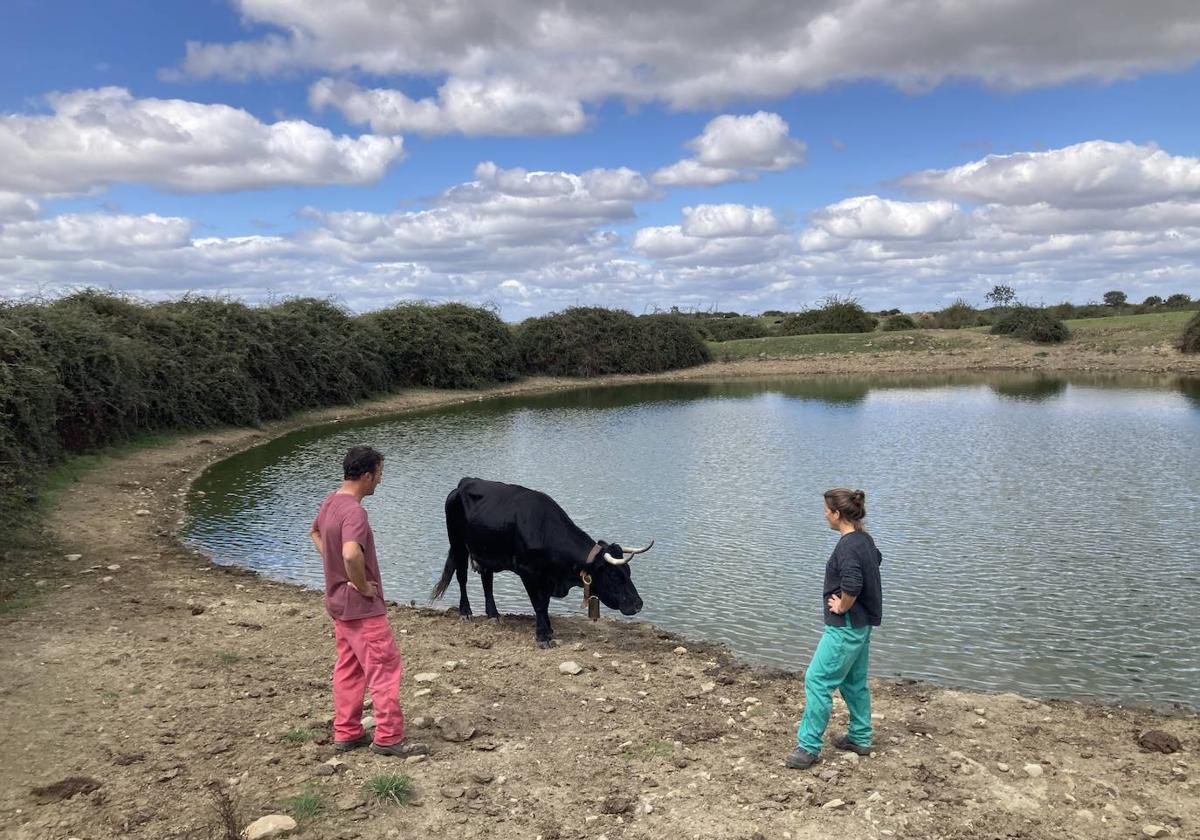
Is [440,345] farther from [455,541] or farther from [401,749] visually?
[401,749]

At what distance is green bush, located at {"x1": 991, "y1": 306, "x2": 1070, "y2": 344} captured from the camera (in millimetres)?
48781

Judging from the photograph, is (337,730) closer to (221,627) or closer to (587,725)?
(587,725)

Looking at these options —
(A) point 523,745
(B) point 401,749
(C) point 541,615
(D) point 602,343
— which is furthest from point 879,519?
(D) point 602,343

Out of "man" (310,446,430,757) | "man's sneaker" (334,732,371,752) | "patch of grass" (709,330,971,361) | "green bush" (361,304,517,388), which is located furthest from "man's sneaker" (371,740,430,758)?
"patch of grass" (709,330,971,361)

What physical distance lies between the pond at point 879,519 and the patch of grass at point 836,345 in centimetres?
2265

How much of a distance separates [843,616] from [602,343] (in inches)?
1803

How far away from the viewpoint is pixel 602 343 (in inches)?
1993

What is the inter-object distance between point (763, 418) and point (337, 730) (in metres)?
23.7

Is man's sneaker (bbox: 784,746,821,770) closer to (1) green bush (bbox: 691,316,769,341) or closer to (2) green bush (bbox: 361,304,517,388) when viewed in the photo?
(2) green bush (bbox: 361,304,517,388)

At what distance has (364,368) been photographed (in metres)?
36.4

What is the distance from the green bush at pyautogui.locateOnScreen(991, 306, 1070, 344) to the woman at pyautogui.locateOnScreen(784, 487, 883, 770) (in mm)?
49490

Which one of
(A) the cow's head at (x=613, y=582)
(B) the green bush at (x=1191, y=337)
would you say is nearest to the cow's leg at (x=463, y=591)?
(A) the cow's head at (x=613, y=582)

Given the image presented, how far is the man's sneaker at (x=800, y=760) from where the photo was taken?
206 inches

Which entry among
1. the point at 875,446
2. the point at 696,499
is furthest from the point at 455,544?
the point at 875,446
